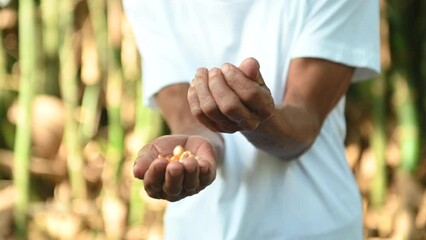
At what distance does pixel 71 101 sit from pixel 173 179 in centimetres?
146

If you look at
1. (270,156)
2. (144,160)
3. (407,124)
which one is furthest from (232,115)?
(407,124)

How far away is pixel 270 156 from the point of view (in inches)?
49.3

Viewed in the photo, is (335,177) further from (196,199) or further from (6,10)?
(6,10)

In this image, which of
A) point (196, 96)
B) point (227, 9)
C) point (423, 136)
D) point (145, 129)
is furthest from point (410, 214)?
point (196, 96)

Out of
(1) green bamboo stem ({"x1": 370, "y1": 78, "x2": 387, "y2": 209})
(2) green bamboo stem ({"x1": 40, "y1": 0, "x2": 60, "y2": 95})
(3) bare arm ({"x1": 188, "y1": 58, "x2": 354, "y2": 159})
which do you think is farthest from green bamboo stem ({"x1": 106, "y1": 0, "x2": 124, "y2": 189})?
(3) bare arm ({"x1": 188, "y1": 58, "x2": 354, "y2": 159})

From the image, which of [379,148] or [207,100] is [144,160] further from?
[379,148]

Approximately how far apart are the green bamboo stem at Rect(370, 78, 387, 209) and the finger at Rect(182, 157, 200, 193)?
1.35 metres

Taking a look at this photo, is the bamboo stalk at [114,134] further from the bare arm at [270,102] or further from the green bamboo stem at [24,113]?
the bare arm at [270,102]

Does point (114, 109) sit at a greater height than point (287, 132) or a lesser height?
lesser

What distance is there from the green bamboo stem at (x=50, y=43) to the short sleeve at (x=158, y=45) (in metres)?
1.12

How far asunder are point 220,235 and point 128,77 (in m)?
1.19

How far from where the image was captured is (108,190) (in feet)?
8.04

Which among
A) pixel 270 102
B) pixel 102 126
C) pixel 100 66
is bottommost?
pixel 102 126

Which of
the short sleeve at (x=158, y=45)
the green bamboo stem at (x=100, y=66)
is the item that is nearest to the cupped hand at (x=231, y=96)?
the short sleeve at (x=158, y=45)
